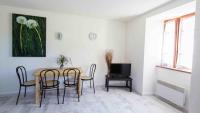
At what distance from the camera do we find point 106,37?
4941 millimetres

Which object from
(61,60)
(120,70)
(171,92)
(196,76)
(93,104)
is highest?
(61,60)

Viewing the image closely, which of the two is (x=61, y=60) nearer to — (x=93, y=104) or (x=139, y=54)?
(x=93, y=104)

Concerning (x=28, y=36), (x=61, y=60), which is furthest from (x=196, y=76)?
(x=28, y=36)

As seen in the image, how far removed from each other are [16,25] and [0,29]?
0.39 meters

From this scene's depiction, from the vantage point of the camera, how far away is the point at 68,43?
14.6ft

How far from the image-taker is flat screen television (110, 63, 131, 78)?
15.0 feet

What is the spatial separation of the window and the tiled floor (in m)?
1.11

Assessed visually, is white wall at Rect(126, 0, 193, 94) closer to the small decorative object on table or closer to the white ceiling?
the white ceiling

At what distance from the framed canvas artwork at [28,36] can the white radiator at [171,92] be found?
11.0ft

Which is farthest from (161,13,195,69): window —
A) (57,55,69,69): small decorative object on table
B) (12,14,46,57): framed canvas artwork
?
(12,14,46,57): framed canvas artwork

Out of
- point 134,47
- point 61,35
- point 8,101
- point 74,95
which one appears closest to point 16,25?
point 61,35

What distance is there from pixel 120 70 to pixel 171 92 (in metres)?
1.61

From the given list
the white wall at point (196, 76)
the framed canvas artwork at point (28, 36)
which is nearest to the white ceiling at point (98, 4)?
the framed canvas artwork at point (28, 36)

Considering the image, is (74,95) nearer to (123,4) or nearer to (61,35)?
(61,35)
